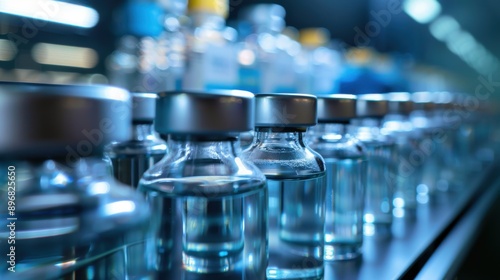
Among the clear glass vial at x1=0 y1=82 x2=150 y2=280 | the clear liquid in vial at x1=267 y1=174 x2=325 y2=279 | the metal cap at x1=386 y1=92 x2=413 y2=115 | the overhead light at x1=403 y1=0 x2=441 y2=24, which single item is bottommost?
the clear liquid in vial at x1=267 y1=174 x2=325 y2=279

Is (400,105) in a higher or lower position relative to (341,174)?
higher

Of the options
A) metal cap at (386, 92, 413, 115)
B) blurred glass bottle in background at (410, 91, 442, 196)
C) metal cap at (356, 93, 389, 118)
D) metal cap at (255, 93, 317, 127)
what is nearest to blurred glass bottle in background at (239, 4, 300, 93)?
blurred glass bottle in background at (410, 91, 442, 196)

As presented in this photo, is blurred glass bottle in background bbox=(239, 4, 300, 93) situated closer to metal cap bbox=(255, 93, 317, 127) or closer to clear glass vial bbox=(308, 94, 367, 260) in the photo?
clear glass vial bbox=(308, 94, 367, 260)

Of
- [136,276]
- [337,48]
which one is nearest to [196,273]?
[136,276]

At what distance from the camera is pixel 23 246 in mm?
273

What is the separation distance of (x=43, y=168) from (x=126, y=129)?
0.06 m

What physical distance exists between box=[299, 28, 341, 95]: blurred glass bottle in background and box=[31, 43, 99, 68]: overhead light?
0.83 m

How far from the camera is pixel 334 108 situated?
54 centimetres

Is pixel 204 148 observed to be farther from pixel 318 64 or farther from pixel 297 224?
pixel 318 64

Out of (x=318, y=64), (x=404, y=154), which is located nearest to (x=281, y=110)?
(x=404, y=154)

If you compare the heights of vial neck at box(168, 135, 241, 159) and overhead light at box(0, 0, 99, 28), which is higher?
overhead light at box(0, 0, 99, 28)

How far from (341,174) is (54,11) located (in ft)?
4.34

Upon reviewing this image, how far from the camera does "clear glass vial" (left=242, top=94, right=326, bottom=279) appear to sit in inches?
16.8

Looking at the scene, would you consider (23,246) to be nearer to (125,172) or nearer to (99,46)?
(125,172)
